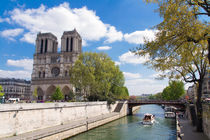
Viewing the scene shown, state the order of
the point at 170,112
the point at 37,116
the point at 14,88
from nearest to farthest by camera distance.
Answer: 1. the point at 37,116
2. the point at 170,112
3. the point at 14,88

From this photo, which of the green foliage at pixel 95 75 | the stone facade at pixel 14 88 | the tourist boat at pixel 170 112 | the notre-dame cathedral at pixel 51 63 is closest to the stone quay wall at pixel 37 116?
the green foliage at pixel 95 75

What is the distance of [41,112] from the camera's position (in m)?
20.0

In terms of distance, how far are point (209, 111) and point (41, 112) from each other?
649 inches

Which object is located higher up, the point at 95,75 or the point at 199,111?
the point at 95,75

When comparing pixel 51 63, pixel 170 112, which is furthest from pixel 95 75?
pixel 51 63

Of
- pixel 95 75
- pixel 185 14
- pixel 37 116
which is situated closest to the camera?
pixel 185 14

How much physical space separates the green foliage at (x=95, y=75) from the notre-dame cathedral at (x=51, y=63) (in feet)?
81.9

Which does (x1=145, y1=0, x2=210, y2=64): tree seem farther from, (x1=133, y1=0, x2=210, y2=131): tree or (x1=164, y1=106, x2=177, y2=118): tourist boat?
(x1=164, y1=106, x2=177, y2=118): tourist boat

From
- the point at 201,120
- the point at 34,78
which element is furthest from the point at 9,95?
the point at 201,120

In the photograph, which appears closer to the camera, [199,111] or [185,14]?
[185,14]

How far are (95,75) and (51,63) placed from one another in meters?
35.2

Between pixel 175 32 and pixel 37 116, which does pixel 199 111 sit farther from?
pixel 37 116

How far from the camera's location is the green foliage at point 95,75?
3809 centimetres

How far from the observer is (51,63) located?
230 ft
